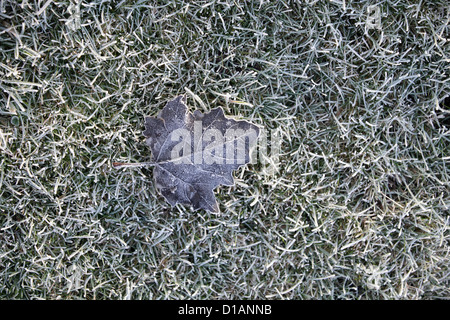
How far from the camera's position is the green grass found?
1812 mm

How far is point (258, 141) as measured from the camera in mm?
1882

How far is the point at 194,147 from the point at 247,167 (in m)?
0.30

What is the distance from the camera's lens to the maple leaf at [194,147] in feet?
5.86

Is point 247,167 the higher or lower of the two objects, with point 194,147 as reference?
lower

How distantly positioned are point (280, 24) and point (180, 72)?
556 millimetres

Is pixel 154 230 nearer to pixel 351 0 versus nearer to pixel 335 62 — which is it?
pixel 335 62

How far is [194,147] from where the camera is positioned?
1.79 meters

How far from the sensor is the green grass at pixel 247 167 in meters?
1.81

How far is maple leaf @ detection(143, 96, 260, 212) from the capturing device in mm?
1785

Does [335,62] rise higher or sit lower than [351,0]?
lower

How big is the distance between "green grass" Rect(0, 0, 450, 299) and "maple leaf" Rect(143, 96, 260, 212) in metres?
0.10

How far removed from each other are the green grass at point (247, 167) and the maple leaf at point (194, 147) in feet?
0.31

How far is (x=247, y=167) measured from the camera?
1.88 metres
